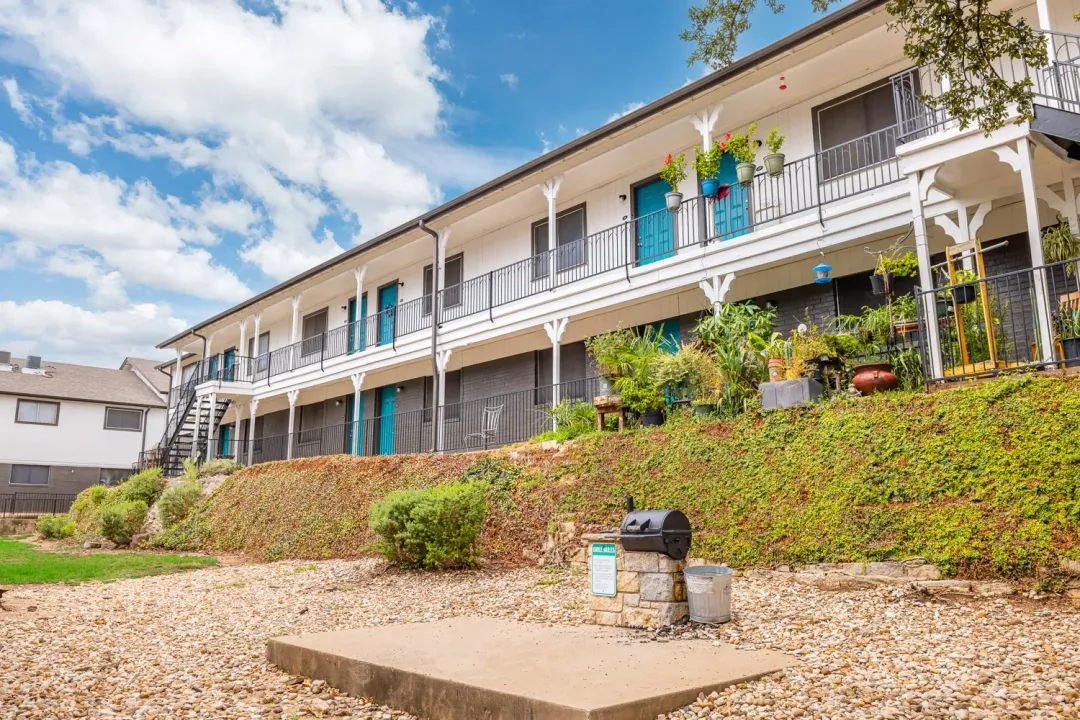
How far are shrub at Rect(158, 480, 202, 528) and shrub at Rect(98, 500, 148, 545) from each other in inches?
18.7

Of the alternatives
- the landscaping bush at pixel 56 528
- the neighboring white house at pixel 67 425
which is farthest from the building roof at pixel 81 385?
the landscaping bush at pixel 56 528

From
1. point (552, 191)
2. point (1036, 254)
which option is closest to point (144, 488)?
point (552, 191)

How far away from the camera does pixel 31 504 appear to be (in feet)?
105

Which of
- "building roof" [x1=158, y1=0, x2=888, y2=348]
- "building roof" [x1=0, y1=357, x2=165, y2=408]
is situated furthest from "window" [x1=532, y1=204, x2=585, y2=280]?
"building roof" [x1=0, y1=357, x2=165, y2=408]

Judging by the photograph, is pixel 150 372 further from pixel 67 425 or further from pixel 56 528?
pixel 56 528

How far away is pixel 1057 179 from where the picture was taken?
9.59 m

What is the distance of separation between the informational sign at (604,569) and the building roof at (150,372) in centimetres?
3933

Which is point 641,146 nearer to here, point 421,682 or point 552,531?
point 552,531

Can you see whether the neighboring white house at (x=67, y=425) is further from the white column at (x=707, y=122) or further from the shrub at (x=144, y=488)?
the white column at (x=707, y=122)

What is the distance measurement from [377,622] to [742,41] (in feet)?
20.3

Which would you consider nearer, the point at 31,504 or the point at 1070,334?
the point at 1070,334

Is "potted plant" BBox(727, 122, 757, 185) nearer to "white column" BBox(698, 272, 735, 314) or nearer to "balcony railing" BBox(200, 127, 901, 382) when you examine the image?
"balcony railing" BBox(200, 127, 901, 382)

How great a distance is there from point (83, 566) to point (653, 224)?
38.5 ft

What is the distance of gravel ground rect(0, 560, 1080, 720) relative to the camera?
383 cm
